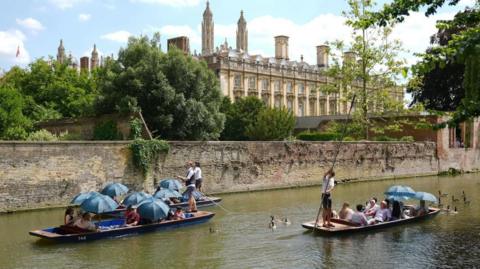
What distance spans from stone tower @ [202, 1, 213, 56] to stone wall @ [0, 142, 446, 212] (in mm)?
54959

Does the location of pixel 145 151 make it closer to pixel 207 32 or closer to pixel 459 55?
pixel 459 55

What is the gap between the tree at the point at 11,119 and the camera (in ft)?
97.1

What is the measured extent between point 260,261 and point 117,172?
36.8ft

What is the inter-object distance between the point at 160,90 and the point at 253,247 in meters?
19.0

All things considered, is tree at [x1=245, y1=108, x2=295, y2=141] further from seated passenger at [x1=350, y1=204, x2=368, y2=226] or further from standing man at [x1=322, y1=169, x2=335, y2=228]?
seated passenger at [x1=350, y1=204, x2=368, y2=226]

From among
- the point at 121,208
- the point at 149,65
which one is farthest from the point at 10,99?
the point at 121,208

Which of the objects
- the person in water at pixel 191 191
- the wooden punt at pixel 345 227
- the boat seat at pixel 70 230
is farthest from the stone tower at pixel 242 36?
the boat seat at pixel 70 230

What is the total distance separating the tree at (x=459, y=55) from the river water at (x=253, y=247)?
156 inches

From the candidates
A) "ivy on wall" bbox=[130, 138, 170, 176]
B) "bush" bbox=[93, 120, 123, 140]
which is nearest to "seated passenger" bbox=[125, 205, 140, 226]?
"ivy on wall" bbox=[130, 138, 170, 176]

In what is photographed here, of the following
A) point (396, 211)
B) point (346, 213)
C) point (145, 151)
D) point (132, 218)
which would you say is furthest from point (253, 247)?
point (145, 151)

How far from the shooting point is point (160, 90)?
31.0 meters

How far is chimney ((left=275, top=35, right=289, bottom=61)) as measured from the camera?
86750 millimetres

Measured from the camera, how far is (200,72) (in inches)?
1316

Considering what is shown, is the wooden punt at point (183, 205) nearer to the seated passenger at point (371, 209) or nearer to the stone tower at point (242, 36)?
the seated passenger at point (371, 209)
